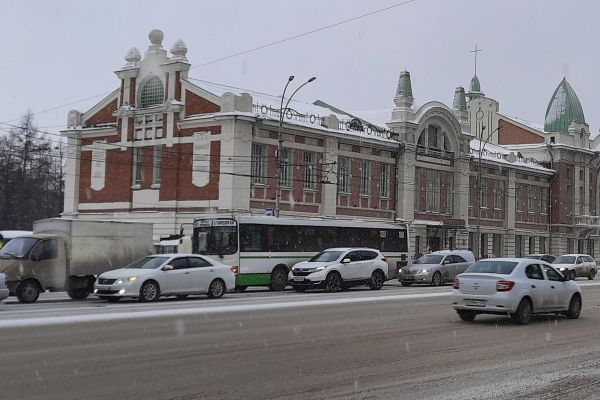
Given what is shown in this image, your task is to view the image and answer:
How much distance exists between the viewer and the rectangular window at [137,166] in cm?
4934

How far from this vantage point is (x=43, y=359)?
10.7 metres

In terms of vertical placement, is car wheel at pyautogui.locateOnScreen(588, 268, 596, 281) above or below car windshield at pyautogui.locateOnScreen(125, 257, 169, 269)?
below

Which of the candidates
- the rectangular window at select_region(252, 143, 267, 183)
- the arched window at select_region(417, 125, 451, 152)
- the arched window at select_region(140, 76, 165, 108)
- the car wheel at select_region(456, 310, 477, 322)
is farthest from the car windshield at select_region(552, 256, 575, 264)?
the car wheel at select_region(456, 310, 477, 322)

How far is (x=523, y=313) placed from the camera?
16609mm

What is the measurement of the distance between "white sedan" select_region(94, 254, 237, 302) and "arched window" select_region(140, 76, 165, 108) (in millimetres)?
26085

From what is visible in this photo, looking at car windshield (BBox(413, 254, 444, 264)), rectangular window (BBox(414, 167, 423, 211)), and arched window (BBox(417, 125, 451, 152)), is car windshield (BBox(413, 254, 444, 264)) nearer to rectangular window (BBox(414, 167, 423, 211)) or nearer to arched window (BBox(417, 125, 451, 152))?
rectangular window (BBox(414, 167, 423, 211))

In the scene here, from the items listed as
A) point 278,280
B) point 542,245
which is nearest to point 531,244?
point 542,245

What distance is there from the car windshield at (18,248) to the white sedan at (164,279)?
239 cm

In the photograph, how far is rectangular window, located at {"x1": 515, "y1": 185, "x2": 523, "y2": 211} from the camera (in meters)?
69.2

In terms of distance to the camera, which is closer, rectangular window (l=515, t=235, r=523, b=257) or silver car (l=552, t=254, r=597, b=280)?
silver car (l=552, t=254, r=597, b=280)

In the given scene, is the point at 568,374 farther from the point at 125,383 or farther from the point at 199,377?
the point at 125,383

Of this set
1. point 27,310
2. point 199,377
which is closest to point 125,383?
point 199,377

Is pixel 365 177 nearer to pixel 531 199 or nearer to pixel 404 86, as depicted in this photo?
pixel 404 86

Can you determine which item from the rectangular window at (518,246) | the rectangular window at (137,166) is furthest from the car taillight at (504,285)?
the rectangular window at (518,246)
